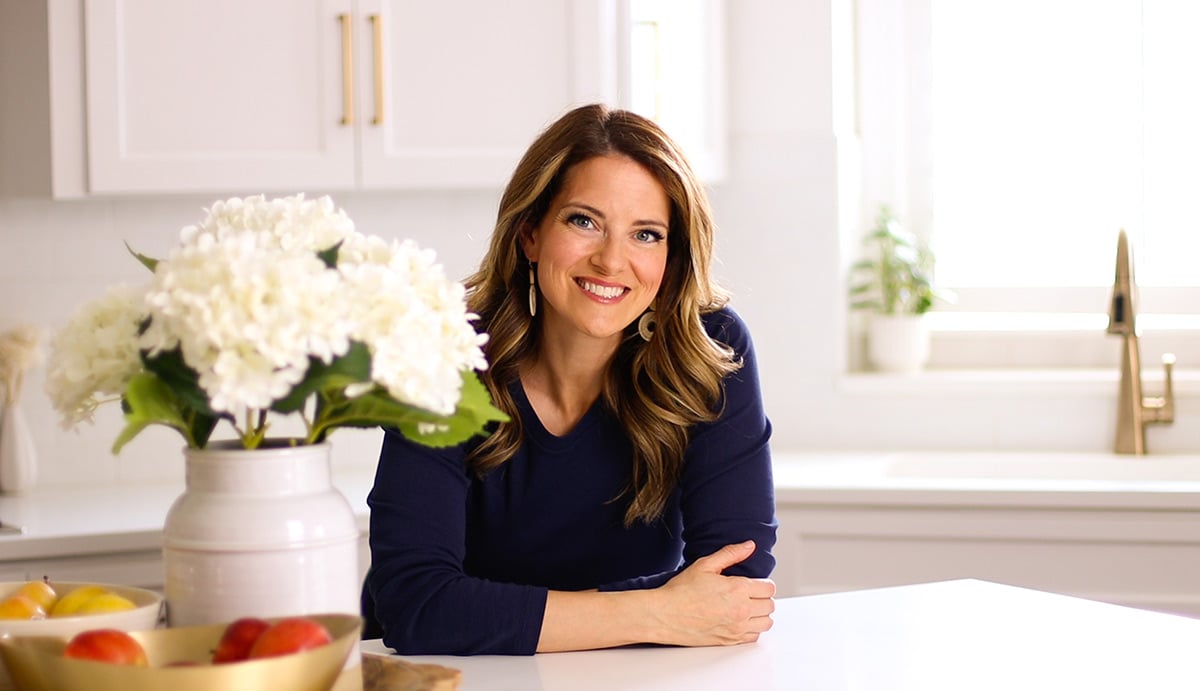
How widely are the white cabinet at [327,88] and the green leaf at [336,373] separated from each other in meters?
1.93

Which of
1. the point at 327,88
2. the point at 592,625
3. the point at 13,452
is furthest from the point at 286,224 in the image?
the point at 13,452

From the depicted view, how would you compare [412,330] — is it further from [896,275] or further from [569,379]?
[896,275]

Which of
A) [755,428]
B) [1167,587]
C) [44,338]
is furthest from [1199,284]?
[44,338]

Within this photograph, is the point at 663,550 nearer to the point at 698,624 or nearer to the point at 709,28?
the point at 698,624

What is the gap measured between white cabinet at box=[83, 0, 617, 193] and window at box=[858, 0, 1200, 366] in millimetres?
932

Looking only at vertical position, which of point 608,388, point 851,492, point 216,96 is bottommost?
point 851,492

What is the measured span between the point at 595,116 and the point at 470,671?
2.87ft

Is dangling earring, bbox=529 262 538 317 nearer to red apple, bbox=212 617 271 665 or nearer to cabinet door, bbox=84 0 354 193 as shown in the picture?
cabinet door, bbox=84 0 354 193

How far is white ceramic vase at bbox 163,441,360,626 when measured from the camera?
1.16 m

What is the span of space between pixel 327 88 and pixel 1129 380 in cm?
186

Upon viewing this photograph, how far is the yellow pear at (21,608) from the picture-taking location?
121 centimetres

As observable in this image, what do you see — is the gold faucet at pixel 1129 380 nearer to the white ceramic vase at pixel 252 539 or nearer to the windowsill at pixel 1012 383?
the windowsill at pixel 1012 383

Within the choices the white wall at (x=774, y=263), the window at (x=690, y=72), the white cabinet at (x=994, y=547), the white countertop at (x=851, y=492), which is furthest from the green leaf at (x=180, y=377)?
the window at (x=690, y=72)

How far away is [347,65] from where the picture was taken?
2.97 m
